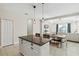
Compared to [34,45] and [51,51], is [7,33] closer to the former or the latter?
[34,45]

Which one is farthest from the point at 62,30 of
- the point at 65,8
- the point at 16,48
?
the point at 16,48

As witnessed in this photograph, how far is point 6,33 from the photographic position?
191 centimetres

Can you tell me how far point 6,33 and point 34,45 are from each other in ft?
2.47

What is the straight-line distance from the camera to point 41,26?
175 cm

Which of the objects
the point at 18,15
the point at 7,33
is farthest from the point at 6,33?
the point at 18,15

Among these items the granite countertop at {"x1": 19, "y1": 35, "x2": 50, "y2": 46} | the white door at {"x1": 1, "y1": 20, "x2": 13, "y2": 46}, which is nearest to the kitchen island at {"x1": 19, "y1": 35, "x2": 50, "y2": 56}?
the granite countertop at {"x1": 19, "y1": 35, "x2": 50, "y2": 46}

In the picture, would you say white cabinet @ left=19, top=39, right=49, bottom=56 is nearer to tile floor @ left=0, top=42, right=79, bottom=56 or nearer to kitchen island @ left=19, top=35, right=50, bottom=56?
kitchen island @ left=19, top=35, right=50, bottom=56

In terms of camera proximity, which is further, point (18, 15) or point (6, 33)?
point (6, 33)

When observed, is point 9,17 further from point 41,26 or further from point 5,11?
point 41,26

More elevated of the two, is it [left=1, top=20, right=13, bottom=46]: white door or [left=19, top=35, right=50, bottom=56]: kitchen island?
[left=1, top=20, right=13, bottom=46]: white door

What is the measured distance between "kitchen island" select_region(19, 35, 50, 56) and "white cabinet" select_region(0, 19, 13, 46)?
0.26 m

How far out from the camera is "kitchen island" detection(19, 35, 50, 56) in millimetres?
1696

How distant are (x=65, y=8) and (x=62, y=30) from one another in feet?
1.70

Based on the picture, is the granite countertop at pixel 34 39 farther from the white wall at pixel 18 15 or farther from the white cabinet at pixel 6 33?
the white cabinet at pixel 6 33
